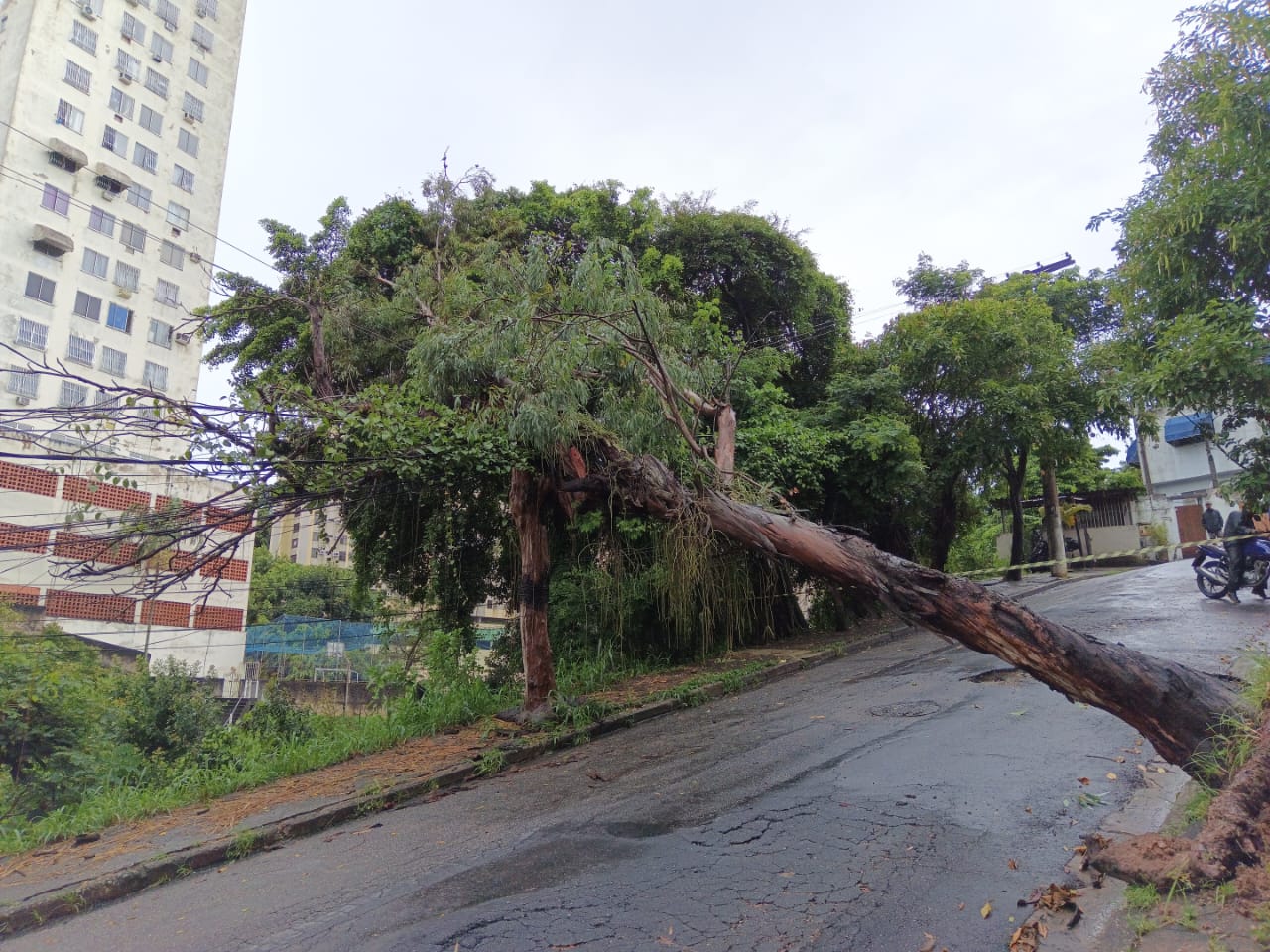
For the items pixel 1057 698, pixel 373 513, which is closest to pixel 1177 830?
pixel 1057 698

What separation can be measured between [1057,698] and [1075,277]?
62.8 feet

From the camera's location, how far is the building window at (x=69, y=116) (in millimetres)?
41469

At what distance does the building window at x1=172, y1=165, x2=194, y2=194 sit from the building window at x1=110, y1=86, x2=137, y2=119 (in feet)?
11.7

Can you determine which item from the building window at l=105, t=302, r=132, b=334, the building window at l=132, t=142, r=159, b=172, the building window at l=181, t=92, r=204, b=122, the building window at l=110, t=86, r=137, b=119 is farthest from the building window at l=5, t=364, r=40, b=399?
the building window at l=181, t=92, r=204, b=122

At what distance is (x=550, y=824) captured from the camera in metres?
5.52

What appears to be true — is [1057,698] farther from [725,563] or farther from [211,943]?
[211,943]

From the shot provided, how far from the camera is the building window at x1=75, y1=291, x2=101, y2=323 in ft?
136

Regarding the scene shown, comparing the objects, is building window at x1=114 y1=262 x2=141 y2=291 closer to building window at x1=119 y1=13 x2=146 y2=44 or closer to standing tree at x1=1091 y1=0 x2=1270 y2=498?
building window at x1=119 y1=13 x2=146 y2=44

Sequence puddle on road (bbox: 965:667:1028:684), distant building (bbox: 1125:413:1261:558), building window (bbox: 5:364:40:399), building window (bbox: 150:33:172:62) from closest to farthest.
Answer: puddle on road (bbox: 965:667:1028:684) < distant building (bbox: 1125:413:1261:558) < building window (bbox: 5:364:40:399) < building window (bbox: 150:33:172:62)

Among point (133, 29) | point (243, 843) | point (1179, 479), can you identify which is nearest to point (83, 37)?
point (133, 29)

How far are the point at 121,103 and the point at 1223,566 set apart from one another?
55.2 metres

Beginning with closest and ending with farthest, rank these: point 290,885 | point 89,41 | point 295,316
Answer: point 290,885 < point 295,316 < point 89,41

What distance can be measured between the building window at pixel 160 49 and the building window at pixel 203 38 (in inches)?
93.0

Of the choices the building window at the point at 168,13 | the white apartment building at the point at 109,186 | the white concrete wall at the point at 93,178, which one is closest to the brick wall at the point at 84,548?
the white apartment building at the point at 109,186
